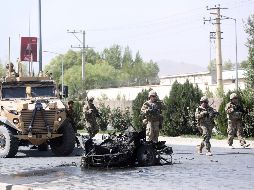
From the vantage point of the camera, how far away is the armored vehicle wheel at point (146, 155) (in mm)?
15286

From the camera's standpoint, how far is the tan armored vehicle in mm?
18703

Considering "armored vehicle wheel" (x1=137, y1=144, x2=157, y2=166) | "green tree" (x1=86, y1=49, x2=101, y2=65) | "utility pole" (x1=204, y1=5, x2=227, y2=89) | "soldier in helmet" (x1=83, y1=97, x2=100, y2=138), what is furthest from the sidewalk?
"green tree" (x1=86, y1=49, x2=101, y2=65)

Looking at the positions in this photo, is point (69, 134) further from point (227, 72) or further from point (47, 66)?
point (47, 66)

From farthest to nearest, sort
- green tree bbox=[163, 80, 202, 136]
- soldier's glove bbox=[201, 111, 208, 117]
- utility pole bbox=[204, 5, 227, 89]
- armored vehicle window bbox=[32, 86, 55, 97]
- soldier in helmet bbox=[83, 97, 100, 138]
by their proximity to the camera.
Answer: utility pole bbox=[204, 5, 227, 89] < green tree bbox=[163, 80, 202, 136] < soldier in helmet bbox=[83, 97, 100, 138] < armored vehicle window bbox=[32, 86, 55, 97] < soldier's glove bbox=[201, 111, 208, 117]

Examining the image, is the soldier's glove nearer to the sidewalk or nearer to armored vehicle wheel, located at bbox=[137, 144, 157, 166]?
armored vehicle wheel, located at bbox=[137, 144, 157, 166]

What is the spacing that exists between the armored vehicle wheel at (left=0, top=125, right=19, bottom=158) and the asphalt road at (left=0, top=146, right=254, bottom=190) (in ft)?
1.14

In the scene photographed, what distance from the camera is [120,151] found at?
49.4 feet

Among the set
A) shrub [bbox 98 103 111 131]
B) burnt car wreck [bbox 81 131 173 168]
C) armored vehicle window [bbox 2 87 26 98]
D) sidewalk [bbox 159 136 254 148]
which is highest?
armored vehicle window [bbox 2 87 26 98]

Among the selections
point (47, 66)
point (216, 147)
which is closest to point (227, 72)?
point (47, 66)

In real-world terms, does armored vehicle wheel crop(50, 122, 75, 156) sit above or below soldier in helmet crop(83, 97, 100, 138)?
below

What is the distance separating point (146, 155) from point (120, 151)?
72 cm

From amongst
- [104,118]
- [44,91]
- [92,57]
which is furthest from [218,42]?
[92,57]

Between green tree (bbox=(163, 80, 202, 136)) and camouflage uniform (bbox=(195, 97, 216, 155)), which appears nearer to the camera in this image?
camouflage uniform (bbox=(195, 97, 216, 155))

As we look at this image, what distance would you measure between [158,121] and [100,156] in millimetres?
4078
